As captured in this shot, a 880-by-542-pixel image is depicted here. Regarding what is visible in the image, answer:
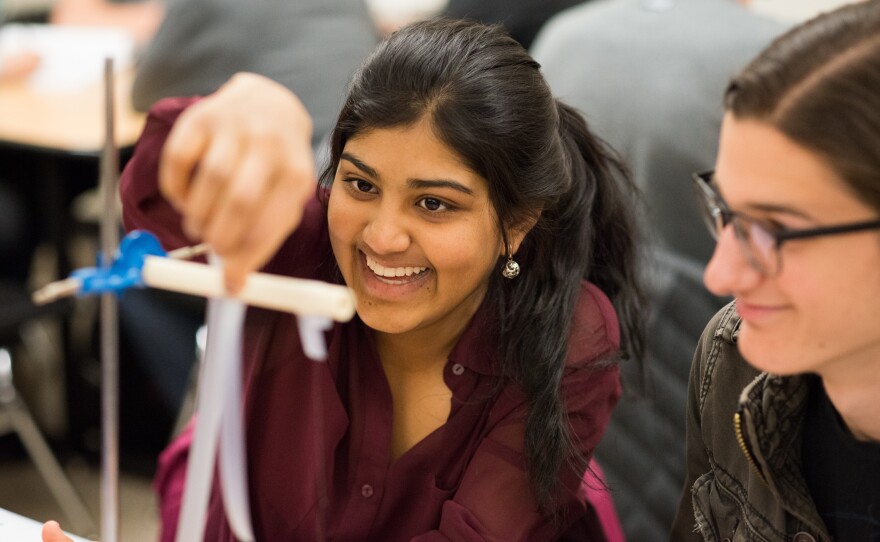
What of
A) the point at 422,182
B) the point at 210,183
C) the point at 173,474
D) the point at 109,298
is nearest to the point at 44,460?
the point at 173,474

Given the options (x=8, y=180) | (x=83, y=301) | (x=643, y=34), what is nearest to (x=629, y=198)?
(x=643, y=34)

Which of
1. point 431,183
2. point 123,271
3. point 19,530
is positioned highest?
point 123,271

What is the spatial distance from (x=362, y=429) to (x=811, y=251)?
67cm

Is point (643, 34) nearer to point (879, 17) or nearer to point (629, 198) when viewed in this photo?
point (629, 198)

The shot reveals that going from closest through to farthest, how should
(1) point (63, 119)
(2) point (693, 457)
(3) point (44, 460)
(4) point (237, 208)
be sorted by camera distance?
(4) point (237, 208) → (2) point (693, 457) → (3) point (44, 460) → (1) point (63, 119)

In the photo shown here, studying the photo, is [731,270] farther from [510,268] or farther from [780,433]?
[510,268]

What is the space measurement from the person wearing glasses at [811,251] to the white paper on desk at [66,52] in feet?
7.72

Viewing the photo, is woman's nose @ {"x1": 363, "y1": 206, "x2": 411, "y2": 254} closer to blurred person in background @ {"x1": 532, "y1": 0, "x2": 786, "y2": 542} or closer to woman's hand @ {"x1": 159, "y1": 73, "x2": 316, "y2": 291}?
woman's hand @ {"x1": 159, "y1": 73, "x2": 316, "y2": 291}

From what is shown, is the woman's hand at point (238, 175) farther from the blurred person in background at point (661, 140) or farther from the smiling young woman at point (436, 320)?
the blurred person in background at point (661, 140)

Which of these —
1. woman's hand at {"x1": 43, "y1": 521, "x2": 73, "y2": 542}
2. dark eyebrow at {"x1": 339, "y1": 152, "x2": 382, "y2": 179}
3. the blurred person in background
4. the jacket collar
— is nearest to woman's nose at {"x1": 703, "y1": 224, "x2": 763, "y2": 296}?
the jacket collar

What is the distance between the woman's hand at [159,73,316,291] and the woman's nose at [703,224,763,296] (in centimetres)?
44

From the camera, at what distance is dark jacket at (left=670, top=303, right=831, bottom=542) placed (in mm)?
1197

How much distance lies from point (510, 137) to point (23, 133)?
170 cm

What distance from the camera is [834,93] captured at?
0.97 metres
